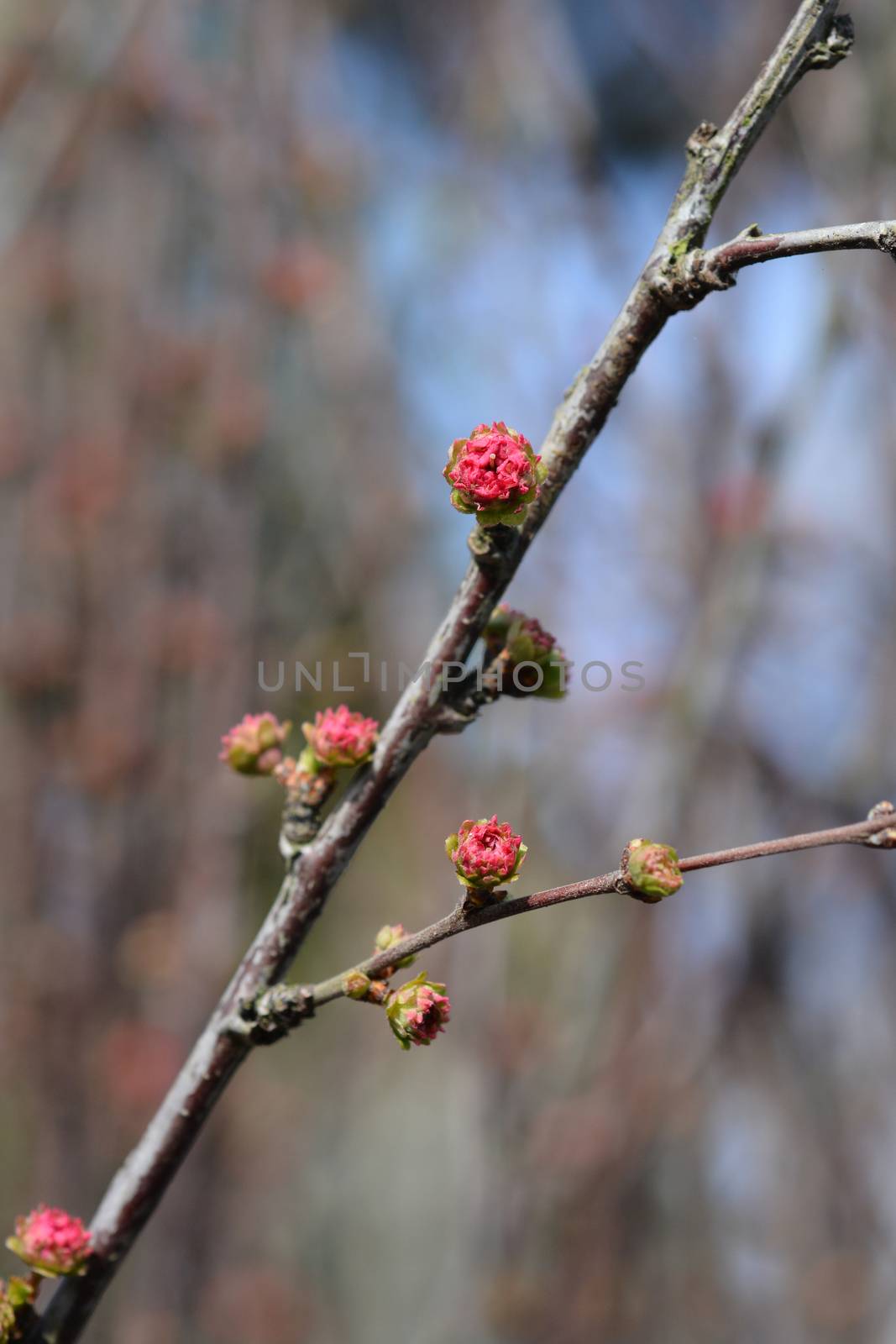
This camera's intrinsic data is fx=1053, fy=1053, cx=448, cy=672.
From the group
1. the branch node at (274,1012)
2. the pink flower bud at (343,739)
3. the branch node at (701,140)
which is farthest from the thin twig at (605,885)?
the branch node at (701,140)

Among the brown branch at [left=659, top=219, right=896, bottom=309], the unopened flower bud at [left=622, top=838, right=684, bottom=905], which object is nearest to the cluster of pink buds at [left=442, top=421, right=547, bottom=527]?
the brown branch at [left=659, top=219, right=896, bottom=309]

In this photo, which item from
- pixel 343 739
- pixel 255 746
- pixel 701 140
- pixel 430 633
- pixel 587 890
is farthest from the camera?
pixel 430 633

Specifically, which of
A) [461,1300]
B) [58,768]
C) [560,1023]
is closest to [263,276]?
[58,768]

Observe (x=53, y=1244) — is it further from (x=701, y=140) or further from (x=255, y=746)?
(x=701, y=140)

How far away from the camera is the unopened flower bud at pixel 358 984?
841 millimetres

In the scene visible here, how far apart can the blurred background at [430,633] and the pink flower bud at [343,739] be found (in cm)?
154

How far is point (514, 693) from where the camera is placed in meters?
1.03

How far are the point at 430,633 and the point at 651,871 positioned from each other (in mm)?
2420

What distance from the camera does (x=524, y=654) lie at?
3.32 ft

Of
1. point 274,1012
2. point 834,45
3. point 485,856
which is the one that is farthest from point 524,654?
point 834,45

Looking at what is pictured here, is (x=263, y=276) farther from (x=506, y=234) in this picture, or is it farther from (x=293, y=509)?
(x=293, y=509)

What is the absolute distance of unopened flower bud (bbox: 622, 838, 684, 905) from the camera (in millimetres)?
744

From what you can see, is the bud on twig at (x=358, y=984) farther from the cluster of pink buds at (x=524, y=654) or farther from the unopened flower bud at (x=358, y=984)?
the cluster of pink buds at (x=524, y=654)

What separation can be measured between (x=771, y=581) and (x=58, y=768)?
7.86ft
